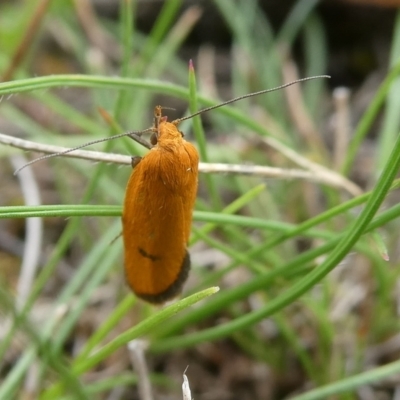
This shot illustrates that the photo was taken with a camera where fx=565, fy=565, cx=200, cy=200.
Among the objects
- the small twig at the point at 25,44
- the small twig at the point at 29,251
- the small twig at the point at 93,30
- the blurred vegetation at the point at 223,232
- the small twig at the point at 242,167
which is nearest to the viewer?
the small twig at the point at 242,167

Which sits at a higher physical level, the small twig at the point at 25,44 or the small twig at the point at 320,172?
the small twig at the point at 25,44

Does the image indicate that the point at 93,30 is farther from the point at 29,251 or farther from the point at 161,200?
the point at 161,200

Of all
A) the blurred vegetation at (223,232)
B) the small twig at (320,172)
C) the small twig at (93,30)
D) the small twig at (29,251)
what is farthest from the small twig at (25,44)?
the small twig at (320,172)

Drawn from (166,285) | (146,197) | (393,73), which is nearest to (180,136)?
(146,197)

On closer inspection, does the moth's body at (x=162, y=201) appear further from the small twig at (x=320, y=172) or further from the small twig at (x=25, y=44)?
the small twig at (x=25, y=44)

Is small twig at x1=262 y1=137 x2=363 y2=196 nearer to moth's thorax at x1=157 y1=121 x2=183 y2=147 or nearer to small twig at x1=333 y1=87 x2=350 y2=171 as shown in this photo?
small twig at x1=333 y1=87 x2=350 y2=171

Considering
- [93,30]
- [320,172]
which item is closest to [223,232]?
[320,172]

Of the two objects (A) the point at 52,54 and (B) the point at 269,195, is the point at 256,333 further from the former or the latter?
(A) the point at 52,54
